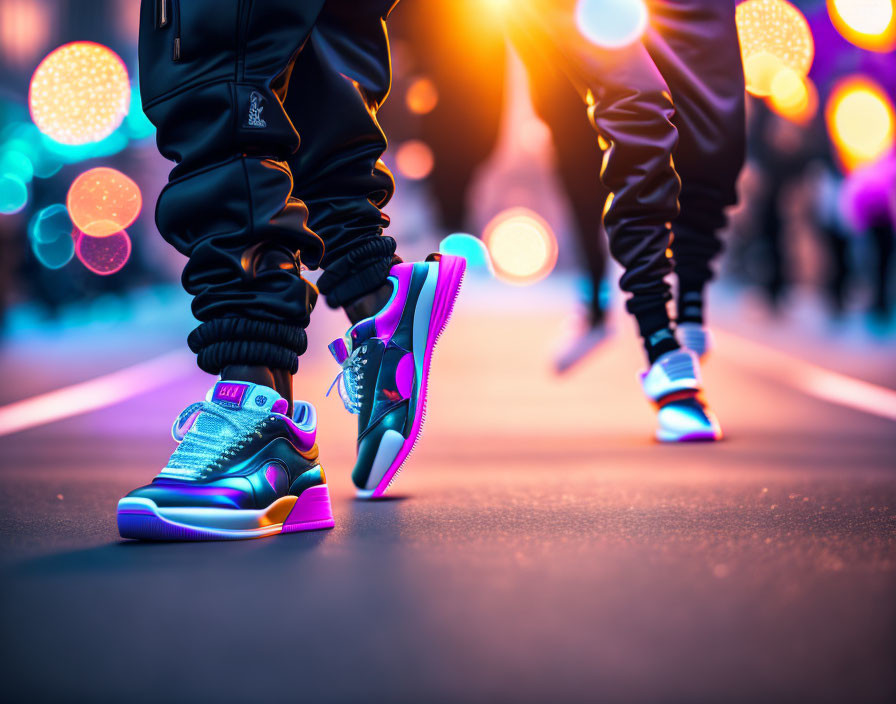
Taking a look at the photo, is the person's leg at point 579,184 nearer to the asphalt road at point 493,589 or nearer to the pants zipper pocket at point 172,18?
the asphalt road at point 493,589

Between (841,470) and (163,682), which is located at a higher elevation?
(163,682)

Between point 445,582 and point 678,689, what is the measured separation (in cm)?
40

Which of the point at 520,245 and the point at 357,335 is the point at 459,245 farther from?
the point at 520,245

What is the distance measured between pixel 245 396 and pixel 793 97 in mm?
7943

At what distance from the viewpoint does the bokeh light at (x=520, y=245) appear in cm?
2833

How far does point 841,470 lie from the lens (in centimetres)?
215

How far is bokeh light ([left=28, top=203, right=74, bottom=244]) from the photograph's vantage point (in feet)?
30.3

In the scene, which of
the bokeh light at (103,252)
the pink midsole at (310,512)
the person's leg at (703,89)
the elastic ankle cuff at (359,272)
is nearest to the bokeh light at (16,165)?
the bokeh light at (103,252)

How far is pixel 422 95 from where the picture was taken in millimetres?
6152

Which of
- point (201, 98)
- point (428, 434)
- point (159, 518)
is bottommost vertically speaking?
point (428, 434)

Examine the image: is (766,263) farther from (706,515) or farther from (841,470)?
(706,515)

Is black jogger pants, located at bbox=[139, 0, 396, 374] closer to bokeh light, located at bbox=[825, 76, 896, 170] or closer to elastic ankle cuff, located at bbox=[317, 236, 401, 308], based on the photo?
elastic ankle cuff, located at bbox=[317, 236, 401, 308]

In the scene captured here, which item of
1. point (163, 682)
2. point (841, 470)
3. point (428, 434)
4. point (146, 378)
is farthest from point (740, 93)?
point (146, 378)

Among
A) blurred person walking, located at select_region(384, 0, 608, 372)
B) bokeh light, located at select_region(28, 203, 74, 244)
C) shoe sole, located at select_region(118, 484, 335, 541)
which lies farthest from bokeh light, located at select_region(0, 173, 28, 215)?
shoe sole, located at select_region(118, 484, 335, 541)
